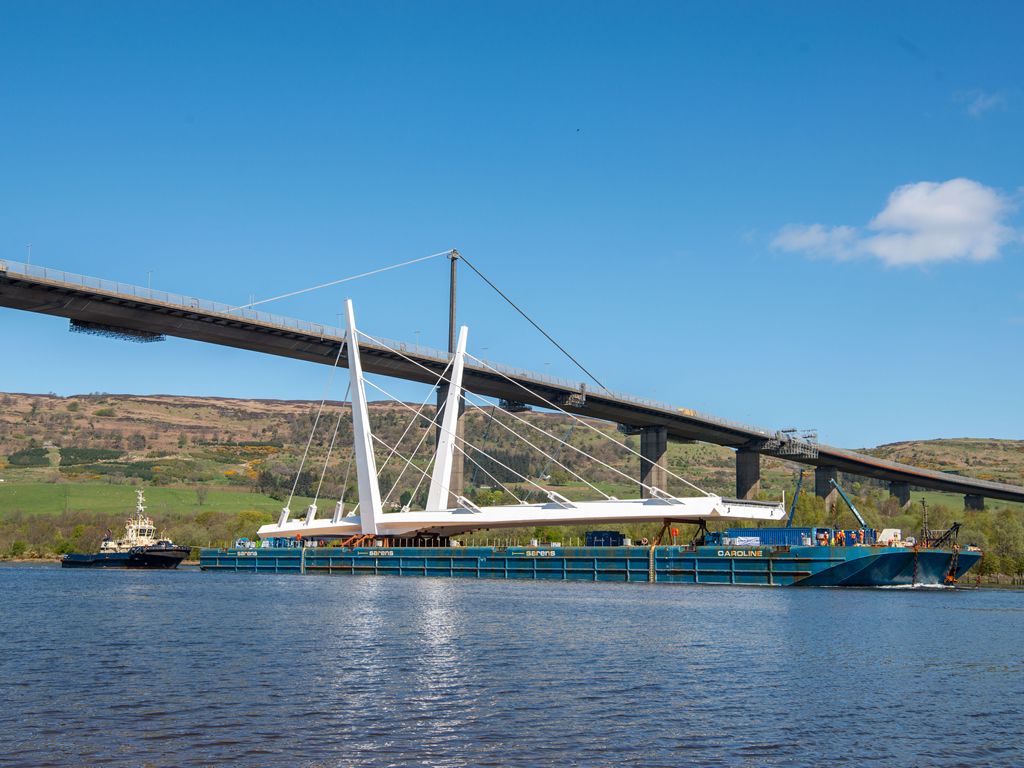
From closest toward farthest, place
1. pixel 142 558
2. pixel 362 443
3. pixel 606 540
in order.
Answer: pixel 362 443 < pixel 606 540 < pixel 142 558

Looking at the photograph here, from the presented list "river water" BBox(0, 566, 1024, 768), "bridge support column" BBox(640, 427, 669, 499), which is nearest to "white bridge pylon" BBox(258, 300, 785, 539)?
"river water" BBox(0, 566, 1024, 768)

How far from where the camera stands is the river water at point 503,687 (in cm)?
1889

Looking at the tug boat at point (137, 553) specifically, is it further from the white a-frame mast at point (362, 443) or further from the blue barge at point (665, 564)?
the white a-frame mast at point (362, 443)

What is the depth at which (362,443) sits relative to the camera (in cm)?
8438

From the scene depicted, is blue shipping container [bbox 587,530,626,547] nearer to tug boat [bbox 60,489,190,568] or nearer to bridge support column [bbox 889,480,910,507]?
tug boat [bbox 60,489,190,568]

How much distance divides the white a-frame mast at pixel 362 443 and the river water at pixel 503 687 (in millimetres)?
35350

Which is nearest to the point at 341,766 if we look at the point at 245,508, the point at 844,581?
the point at 844,581

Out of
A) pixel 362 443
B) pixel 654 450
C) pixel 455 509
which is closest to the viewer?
pixel 362 443


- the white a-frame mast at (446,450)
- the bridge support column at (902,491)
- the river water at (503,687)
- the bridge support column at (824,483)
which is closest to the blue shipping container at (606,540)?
the white a-frame mast at (446,450)

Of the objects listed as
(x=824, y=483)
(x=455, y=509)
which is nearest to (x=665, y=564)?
(x=455, y=509)

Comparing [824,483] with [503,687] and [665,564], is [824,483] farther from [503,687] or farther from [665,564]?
[503,687]

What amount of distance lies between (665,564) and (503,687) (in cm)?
5310

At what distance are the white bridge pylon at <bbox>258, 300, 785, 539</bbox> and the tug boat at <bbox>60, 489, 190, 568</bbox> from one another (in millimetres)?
21259

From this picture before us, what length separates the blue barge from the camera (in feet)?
227
